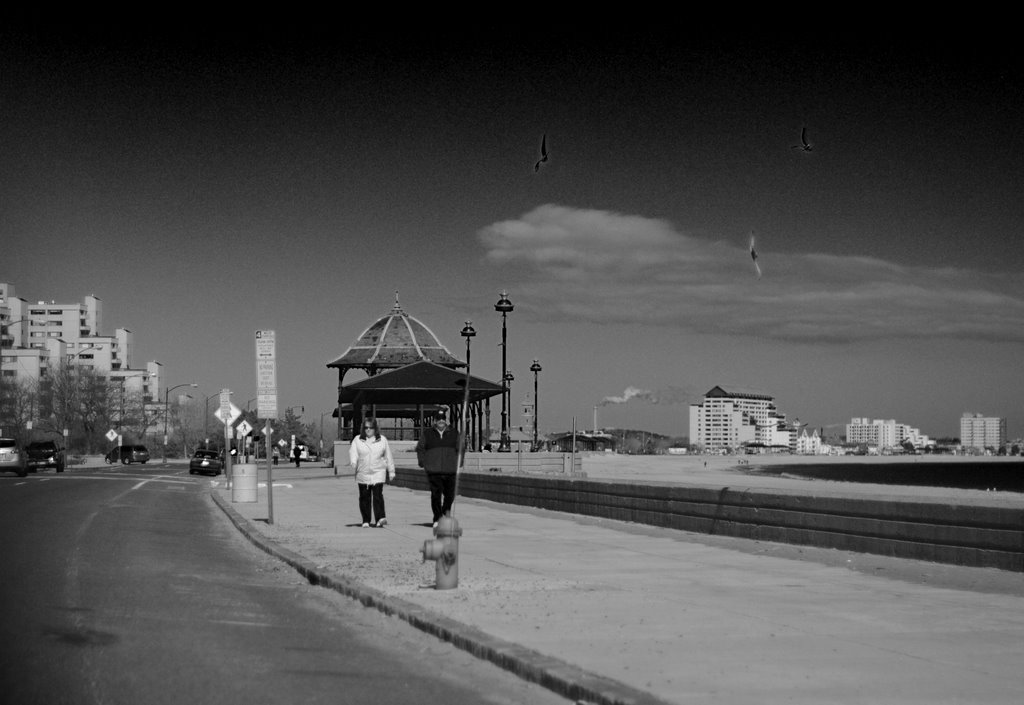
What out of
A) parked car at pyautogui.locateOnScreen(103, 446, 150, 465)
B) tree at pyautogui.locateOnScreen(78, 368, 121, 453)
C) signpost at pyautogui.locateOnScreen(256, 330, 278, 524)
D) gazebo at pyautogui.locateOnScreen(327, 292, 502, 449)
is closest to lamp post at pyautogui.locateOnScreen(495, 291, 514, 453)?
gazebo at pyautogui.locateOnScreen(327, 292, 502, 449)

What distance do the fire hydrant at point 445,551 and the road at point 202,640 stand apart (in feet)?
2.70

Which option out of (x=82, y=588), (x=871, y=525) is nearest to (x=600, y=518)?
(x=871, y=525)

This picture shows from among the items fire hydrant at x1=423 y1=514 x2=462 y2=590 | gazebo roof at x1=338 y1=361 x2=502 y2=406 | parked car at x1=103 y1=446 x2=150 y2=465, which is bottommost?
parked car at x1=103 y1=446 x2=150 y2=465

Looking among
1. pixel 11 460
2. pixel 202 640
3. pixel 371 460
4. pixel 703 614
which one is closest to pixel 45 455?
pixel 11 460

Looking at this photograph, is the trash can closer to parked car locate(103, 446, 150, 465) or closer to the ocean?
the ocean

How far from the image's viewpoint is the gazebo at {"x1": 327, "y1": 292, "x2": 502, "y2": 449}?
40.7 m

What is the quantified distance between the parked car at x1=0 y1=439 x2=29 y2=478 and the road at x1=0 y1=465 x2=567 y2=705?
129ft

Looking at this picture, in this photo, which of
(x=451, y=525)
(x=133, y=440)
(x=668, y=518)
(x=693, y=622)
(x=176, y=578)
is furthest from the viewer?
(x=133, y=440)

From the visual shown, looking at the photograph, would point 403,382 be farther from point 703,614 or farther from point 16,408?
point 16,408

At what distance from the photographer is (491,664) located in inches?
319

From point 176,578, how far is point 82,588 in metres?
1.30

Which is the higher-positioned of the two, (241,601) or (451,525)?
(451,525)

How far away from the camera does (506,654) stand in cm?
794

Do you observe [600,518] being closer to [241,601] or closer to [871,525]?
[871,525]
